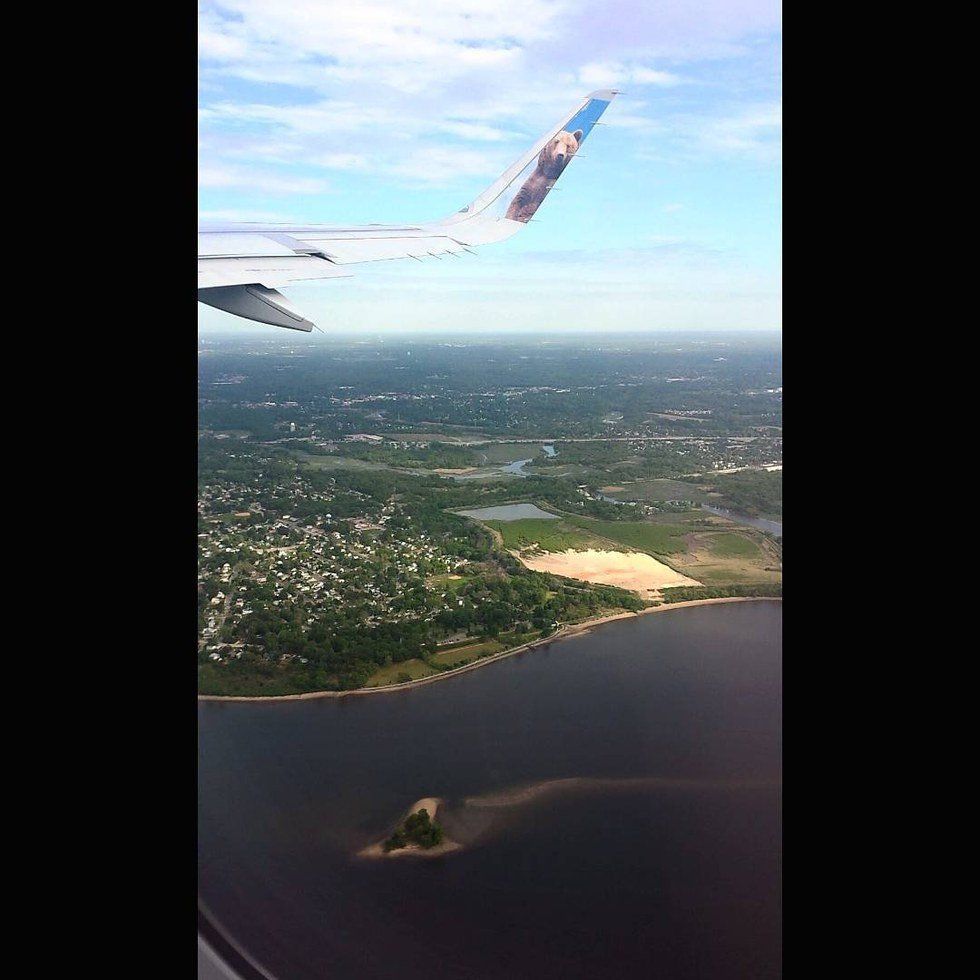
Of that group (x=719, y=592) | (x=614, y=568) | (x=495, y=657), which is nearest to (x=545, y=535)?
(x=614, y=568)

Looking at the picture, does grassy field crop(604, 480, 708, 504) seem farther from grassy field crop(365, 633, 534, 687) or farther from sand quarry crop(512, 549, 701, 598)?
grassy field crop(365, 633, 534, 687)

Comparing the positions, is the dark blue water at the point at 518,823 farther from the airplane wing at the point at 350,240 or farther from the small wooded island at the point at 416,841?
the airplane wing at the point at 350,240

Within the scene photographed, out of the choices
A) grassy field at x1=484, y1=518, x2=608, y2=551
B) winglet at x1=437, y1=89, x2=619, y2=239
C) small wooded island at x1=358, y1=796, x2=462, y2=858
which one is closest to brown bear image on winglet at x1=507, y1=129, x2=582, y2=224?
winglet at x1=437, y1=89, x2=619, y2=239

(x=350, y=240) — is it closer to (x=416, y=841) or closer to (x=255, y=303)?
(x=255, y=303)

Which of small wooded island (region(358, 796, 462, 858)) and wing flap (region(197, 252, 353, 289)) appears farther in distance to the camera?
small wooded island (region(358, 796, 462, 858))

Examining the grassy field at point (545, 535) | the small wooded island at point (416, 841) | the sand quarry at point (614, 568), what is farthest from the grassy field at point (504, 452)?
the small wooded island at point (416, 841)
